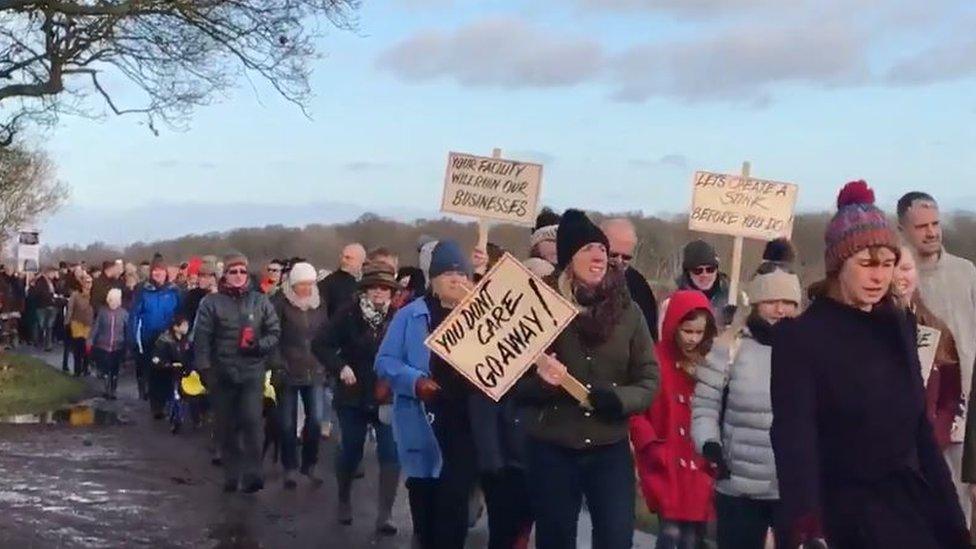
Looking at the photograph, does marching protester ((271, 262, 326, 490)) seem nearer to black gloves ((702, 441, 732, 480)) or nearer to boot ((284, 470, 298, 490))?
boot ((284, 470, 298, 490))

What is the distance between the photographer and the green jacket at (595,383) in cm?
686

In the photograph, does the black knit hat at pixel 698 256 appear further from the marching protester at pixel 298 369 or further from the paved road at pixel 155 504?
the marching protester at pixel 298 369

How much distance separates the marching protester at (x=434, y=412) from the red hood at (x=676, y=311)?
3.23ft

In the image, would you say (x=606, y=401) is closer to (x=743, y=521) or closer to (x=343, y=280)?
(x=743, y=521)

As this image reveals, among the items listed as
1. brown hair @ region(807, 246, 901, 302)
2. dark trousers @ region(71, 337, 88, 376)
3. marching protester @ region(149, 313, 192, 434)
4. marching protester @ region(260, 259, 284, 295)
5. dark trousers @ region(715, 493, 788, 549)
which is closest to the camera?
brown hair @ region(807, 246, 901, 302)

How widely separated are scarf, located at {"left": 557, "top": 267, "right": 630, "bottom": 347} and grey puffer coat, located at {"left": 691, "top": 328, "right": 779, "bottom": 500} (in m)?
0.52

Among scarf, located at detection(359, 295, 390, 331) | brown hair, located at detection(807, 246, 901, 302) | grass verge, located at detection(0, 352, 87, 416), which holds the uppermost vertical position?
brown hair, located at detection(807, 246, 901, 302)

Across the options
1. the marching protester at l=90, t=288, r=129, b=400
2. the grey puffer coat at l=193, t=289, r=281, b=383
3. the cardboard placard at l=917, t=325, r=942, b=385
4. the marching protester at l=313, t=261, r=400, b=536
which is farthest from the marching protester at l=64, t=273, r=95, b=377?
the cardboard placard at l=917, t=325, r=942, b=385

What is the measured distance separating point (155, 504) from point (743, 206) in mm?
6064

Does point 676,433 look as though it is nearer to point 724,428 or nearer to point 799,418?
point 724,428

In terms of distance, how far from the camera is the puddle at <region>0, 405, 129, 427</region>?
19.3m

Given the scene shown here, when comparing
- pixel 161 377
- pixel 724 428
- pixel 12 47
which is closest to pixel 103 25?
pixel 12 47

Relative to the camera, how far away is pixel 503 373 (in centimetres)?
708

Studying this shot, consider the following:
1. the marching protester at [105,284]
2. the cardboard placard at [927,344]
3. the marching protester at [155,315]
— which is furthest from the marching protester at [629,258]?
the marching protester at [105,284]
